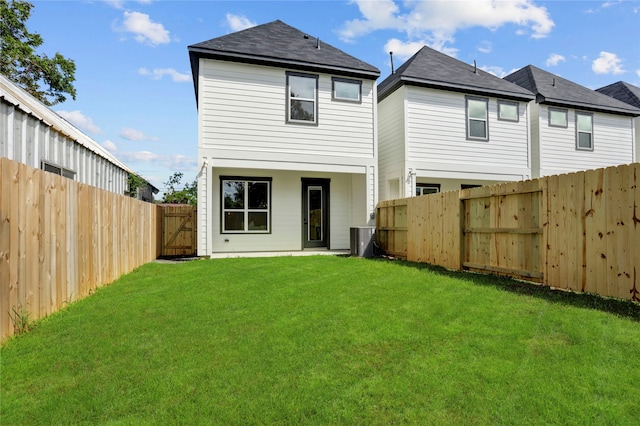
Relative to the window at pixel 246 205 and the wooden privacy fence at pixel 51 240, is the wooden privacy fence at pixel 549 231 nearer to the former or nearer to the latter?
the window at pixel 246 205

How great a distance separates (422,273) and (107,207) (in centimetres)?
616

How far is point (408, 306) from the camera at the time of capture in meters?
4.65

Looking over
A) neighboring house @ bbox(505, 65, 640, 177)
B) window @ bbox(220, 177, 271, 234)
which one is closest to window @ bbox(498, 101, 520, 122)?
neighboring house @ bbox(505, 65, 640, 177)

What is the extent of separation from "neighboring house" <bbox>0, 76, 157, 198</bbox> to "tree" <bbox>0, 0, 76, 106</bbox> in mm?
12231

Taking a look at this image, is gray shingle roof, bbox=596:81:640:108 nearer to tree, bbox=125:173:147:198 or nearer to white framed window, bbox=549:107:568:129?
white framed window, bbox=549:107:568:129

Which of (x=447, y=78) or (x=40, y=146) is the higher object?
(x=447, y=78)

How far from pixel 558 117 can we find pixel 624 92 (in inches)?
268

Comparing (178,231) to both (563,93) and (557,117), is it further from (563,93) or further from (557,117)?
(563,93)

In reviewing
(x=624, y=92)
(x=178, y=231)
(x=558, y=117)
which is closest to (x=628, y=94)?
(x=624, y=92)

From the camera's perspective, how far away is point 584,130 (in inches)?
562

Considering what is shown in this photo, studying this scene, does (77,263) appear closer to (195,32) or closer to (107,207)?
(107,207)

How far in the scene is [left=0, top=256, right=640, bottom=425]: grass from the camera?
2.33 m

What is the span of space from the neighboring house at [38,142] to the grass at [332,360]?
2.95m

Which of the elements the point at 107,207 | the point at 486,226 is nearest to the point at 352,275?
the point at 486,226
